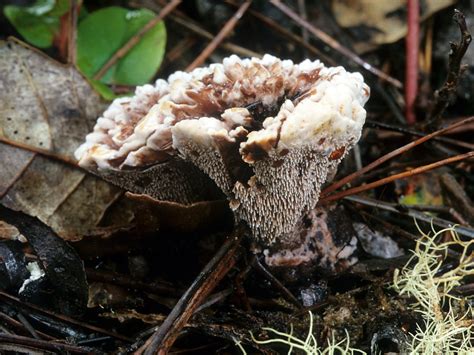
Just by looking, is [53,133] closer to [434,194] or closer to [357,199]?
[357,199]

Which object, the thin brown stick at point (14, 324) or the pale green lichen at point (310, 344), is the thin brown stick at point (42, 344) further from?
the pale green lichen at point (310, 344)

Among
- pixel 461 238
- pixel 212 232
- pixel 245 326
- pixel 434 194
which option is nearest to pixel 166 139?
pixel 212 232

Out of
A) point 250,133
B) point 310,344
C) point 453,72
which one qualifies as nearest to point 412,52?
point 453,72

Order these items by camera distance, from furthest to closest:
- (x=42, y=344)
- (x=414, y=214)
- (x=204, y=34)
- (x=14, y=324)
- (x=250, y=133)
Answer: (x=204, y=34) → (x=414, y=214) → (x=14, y=324) → (x=42, y=344) → (x=250, y=133)

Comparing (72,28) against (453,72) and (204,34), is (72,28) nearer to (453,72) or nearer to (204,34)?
(204,34)

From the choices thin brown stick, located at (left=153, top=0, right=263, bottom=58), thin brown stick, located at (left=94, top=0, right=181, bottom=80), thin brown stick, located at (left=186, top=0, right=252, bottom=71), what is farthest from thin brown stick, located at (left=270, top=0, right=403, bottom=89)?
thin brown stick, located at (left=94, top=0, right=181, bottom=80)

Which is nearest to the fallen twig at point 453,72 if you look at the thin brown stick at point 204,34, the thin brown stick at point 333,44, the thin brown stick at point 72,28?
the thin brown stick at point 333,44
